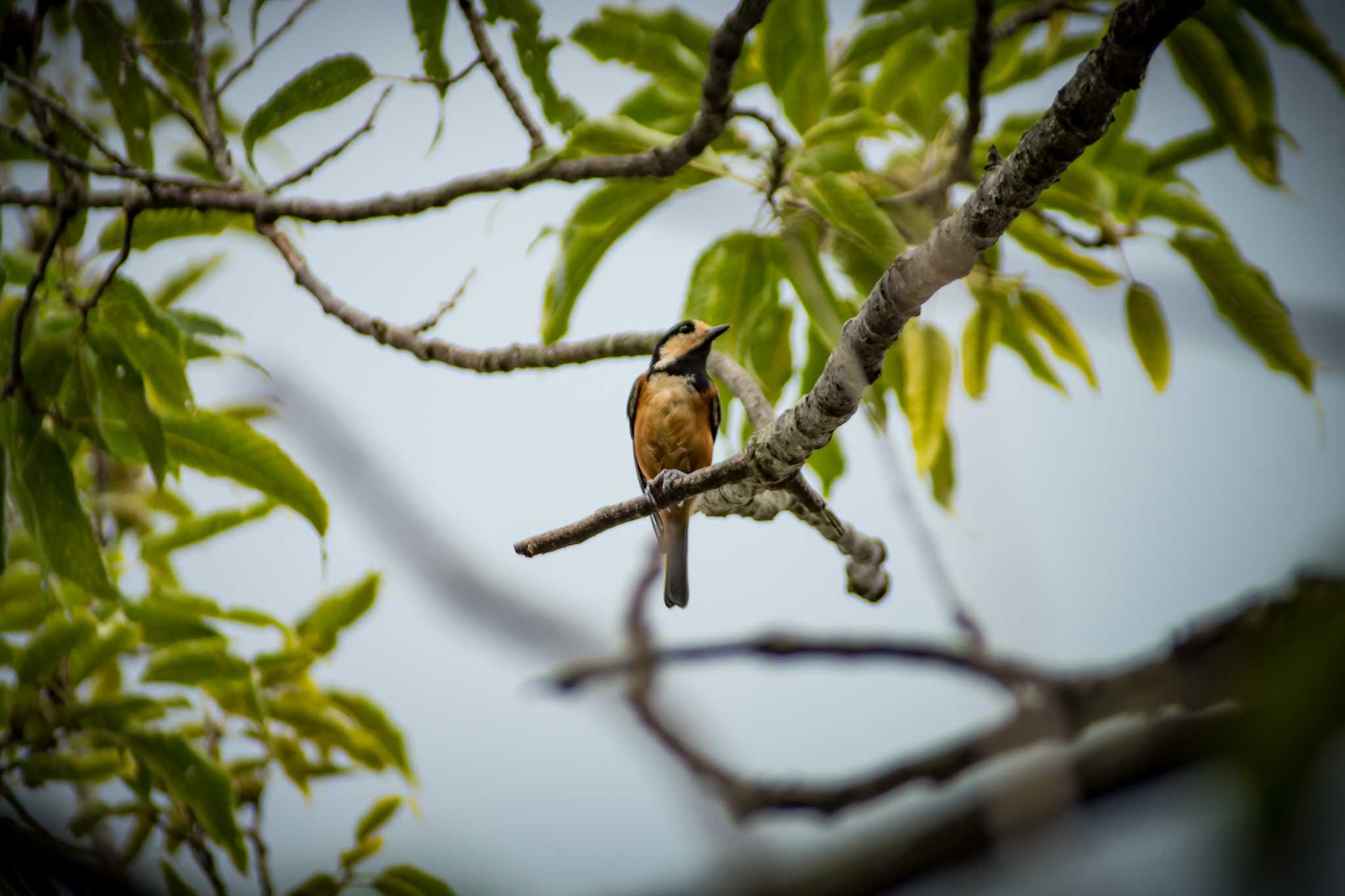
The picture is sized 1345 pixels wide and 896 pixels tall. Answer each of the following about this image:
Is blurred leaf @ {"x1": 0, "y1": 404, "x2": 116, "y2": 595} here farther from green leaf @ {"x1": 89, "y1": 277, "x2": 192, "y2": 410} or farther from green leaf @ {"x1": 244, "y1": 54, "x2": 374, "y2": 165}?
green leaf @ {"x1": 244, "y1": 54, "x2": 374, "y2": 165}

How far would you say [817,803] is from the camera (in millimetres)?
555

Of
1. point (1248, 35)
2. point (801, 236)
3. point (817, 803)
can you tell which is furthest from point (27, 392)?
point (1248, 35)

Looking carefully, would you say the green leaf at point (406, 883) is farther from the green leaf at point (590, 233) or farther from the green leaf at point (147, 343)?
the green leaf at point (590, 233)

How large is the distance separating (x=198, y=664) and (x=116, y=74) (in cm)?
190

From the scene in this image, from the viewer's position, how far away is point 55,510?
2453mm

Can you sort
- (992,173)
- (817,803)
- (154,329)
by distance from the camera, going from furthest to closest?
1. (154,329)
2. (992,173)
3. (817,803)

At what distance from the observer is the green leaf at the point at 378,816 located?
331cm

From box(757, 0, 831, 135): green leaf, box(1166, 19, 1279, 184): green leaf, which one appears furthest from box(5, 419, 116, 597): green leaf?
box(1166, 19, 1279, 184): green leaf

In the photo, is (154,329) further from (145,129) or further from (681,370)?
(681,370)

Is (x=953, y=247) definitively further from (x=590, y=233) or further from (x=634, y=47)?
(x=634, y=47)

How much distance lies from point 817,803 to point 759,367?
2.54m

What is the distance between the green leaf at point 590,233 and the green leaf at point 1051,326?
1.23 metres

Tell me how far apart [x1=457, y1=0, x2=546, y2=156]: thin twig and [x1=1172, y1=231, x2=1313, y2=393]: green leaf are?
180 centimetres

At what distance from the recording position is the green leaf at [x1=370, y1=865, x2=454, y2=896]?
2980mm
